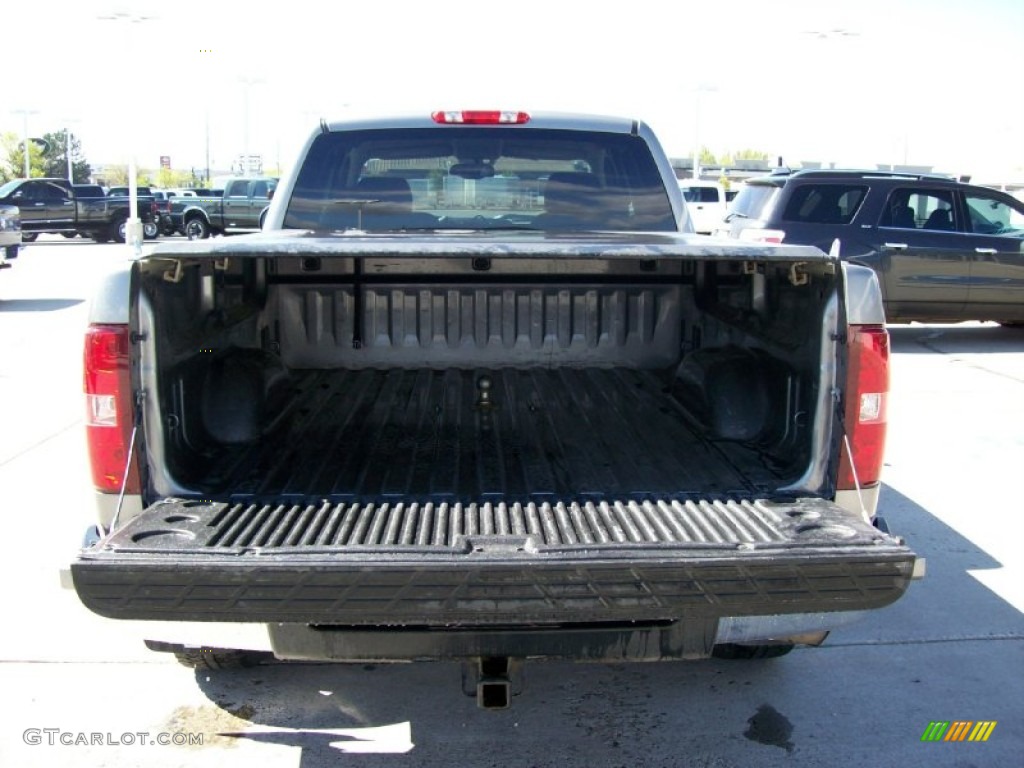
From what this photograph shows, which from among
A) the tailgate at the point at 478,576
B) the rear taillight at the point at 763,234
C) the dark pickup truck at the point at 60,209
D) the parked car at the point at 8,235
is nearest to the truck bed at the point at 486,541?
the tailgate at the point at 478,576

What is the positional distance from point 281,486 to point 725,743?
177 centimetres

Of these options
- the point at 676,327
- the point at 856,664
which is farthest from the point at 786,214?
the point at 856,664

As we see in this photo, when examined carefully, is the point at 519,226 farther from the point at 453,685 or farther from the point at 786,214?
the point at 786,214

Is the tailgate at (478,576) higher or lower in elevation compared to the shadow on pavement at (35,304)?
higher

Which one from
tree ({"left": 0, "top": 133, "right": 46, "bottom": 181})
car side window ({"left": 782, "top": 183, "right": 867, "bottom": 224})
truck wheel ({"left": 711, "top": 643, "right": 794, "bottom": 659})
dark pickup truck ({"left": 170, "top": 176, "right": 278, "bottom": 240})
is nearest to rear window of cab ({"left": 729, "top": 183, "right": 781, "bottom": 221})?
car side window ({"left": 782, "top": 183, "right": 867, "bottom": 224})

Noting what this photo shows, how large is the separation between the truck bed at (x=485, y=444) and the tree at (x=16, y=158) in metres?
63.1

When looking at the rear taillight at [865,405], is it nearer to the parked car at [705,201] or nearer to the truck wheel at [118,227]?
the parked car at [705,201]

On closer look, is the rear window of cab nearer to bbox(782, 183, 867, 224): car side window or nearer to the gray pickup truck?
bbox(782, 183, 867, 224): car side window

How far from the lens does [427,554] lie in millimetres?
2572

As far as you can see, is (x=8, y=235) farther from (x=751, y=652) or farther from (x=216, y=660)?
(x=751, y=652)

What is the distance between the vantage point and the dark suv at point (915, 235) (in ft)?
37.2

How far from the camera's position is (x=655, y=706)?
3.68 metres

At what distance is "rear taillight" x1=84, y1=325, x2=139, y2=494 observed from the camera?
289 cm

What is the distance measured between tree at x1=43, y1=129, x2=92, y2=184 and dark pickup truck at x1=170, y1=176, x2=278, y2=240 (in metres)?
40.1
